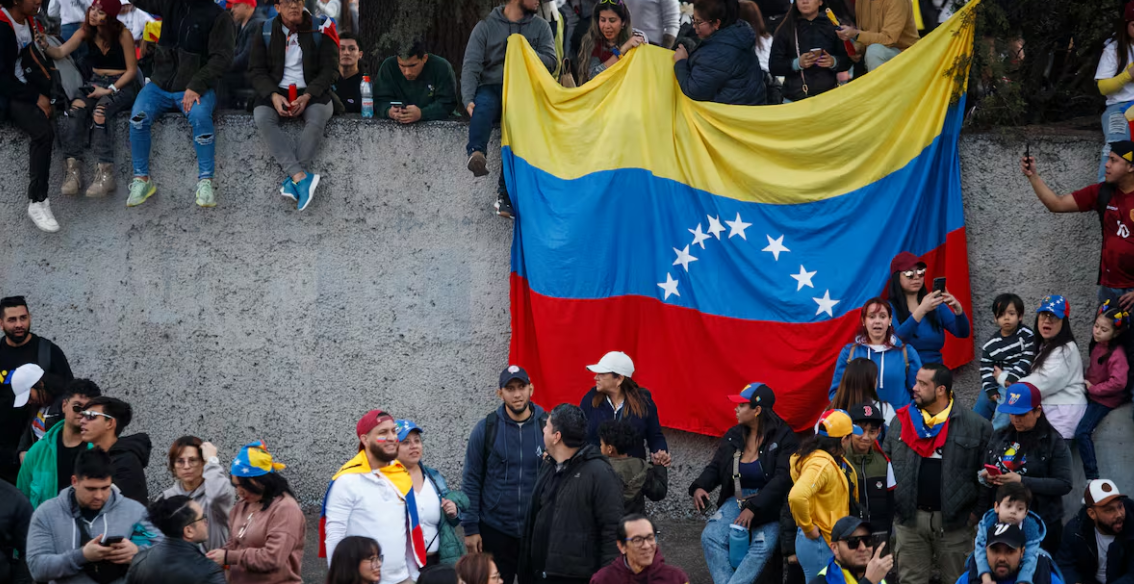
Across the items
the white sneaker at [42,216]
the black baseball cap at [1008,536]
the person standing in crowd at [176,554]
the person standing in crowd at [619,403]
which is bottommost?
the black baseball cap at [1008,536]

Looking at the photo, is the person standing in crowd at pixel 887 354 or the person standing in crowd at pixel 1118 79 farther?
the person standing in crowd at pixel 1118 79

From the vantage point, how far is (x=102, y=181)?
10.9 m

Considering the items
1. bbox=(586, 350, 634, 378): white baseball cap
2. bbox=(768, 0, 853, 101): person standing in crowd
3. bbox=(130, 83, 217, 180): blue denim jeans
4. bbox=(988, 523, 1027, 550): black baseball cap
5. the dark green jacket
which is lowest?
bbox=(988, 523, 1027, 550): black baseball cap

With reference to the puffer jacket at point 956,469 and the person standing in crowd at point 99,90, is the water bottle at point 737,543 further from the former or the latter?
the person standing in crowd at point 99,90

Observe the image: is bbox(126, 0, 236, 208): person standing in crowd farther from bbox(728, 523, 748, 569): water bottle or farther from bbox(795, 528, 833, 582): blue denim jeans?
bbox(795, 528, 833, 582): blue denim jeans

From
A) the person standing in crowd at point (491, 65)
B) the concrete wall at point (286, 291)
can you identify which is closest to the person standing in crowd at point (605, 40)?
the person standing in crowd at point (491, 65)

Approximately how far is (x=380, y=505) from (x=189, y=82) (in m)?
4.81

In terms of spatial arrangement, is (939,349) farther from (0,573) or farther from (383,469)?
(0,573)

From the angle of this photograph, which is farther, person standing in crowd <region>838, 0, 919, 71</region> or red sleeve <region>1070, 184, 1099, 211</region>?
person standing in crowd <region>838, 0, 919, 71</region>

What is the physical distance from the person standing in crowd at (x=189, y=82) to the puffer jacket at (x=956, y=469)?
18.1 ft

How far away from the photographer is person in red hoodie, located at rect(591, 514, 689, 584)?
22.4 feet

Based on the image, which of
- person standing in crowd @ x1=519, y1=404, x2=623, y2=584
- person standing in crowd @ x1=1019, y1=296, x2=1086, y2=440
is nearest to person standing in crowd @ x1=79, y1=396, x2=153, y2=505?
Answer: person standing in crowd @ x1=519, y1=404, x2=623, y2=584

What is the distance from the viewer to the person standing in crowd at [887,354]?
9.12 m

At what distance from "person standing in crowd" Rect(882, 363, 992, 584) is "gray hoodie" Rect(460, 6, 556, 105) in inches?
160
